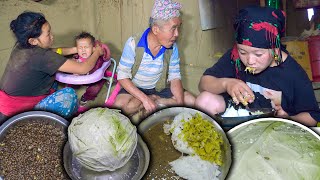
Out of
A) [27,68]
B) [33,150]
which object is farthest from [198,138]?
[27,68]

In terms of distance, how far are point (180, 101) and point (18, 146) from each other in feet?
5.63

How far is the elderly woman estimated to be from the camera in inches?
120

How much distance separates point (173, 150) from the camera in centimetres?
166

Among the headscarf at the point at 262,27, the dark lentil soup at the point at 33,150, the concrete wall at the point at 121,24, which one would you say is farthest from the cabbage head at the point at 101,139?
the concrete wall at the point at 121,24

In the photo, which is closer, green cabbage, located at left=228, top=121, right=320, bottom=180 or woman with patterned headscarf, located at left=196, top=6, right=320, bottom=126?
green cabbage, located at left=228, top=121, right=320, bottom=180

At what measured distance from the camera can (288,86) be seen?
8.50 feet

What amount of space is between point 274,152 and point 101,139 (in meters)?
0.87

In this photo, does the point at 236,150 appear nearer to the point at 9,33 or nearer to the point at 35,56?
the point at 35,56

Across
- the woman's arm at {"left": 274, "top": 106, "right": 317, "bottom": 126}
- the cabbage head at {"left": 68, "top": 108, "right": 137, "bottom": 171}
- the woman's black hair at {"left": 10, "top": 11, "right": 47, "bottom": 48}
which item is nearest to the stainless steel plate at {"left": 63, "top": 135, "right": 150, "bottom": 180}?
the cabbage head at {"left": 68, "top": 108, "right": 137, "bottom": 171}

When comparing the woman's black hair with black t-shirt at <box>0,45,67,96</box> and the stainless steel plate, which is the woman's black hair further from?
the stainless steel plate

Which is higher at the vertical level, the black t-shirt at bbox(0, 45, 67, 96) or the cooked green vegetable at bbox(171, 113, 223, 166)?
the black t-shirt at bbox(0, 45, 67, 96)

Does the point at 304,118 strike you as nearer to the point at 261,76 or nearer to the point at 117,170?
the point at 261,76

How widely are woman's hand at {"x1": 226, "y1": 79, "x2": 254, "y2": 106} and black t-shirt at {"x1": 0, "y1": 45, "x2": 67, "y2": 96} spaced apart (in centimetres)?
151

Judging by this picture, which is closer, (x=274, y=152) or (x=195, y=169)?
(x=195, y=169)
